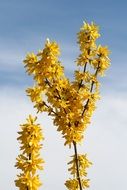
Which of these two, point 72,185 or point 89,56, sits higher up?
point 89,56

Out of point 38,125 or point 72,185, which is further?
point 72,185

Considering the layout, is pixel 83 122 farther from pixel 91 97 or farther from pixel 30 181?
pixel 30 181

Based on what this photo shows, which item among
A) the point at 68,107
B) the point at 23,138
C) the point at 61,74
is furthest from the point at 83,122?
the point at 23,138
